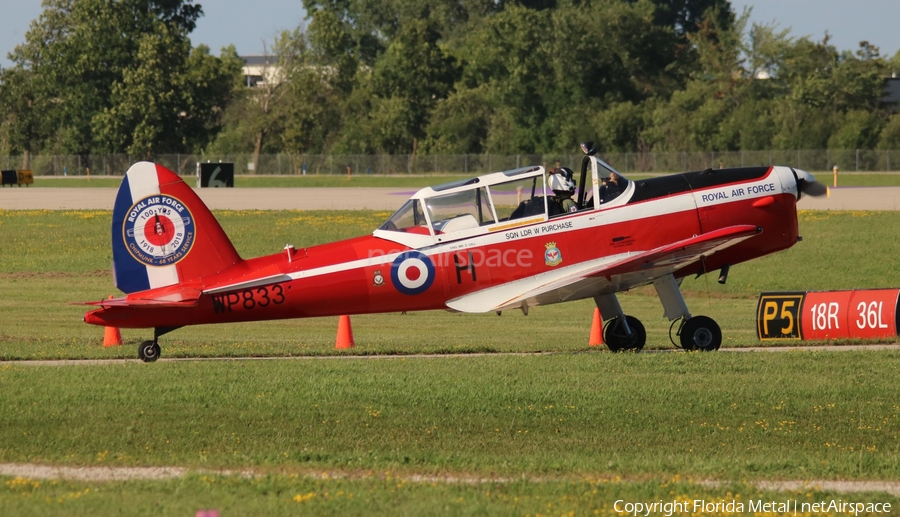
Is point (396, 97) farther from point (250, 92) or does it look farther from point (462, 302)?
point (462, 302)

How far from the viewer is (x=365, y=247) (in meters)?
14.0

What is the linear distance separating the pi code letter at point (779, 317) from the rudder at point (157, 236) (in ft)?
26.3

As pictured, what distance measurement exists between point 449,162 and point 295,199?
3234 centimetres

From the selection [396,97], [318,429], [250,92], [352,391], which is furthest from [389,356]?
[250,92]

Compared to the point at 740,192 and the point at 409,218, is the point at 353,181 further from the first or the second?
the point at 740,192

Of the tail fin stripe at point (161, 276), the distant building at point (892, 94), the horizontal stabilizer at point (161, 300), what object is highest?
the distant building at point (892, 94)

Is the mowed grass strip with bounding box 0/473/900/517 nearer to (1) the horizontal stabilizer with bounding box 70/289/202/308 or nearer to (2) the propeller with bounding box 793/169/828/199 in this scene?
(1) the horizontal stabilizer with bounding box 70/289/202/308

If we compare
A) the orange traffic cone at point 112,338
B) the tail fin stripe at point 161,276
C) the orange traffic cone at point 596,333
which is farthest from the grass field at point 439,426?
the tail fin stripe at point 161,276

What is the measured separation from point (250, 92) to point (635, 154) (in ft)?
118

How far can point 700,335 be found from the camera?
14438 mm

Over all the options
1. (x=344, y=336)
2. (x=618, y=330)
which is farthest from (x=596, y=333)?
(x=344, y=336)

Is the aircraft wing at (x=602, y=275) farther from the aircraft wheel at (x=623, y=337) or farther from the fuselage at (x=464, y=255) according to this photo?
the aircraft wheel at (x=623, y=337)

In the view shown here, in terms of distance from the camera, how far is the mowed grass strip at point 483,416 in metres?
8.55

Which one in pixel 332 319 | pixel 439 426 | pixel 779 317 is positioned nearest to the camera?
pixel 439 426
